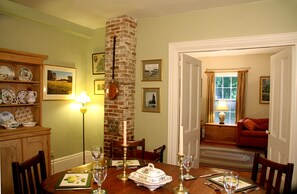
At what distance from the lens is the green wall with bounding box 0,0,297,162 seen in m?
2.97

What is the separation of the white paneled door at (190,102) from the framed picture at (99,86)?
163cm

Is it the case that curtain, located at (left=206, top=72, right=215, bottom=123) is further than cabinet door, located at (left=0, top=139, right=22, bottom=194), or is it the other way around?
curtain, located at (left=206, top=72, right=215, bottom=123)

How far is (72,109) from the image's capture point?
14.1ft

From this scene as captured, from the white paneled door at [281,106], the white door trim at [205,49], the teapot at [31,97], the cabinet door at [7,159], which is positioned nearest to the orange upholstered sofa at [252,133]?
the white paneled door at [281,106]

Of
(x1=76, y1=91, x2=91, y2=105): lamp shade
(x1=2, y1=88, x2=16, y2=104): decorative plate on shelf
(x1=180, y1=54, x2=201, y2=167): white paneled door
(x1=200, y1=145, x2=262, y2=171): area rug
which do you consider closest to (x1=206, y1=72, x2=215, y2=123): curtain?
(x1=200, y1=145, x2=262, y2=171): area rug

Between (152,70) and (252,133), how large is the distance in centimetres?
411

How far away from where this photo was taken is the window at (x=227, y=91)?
7.54m

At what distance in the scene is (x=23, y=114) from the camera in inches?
136

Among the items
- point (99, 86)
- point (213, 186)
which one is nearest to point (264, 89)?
point (99, 86)

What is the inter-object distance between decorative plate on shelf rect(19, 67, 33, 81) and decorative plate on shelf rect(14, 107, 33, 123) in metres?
0.46

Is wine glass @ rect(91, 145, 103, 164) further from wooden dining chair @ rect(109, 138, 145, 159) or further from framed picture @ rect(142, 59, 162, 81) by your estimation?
framed picture @ rect(142, 59, 162, 81)

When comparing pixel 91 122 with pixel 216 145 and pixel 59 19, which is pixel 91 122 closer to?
pixel 59 19

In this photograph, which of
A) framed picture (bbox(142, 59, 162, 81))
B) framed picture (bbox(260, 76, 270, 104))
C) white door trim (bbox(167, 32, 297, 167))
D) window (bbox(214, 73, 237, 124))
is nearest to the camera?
white door trim (bbox(167, 32, 297, 167))

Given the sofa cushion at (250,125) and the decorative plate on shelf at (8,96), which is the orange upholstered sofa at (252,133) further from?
the decorative plate on shelf at (8,96)
